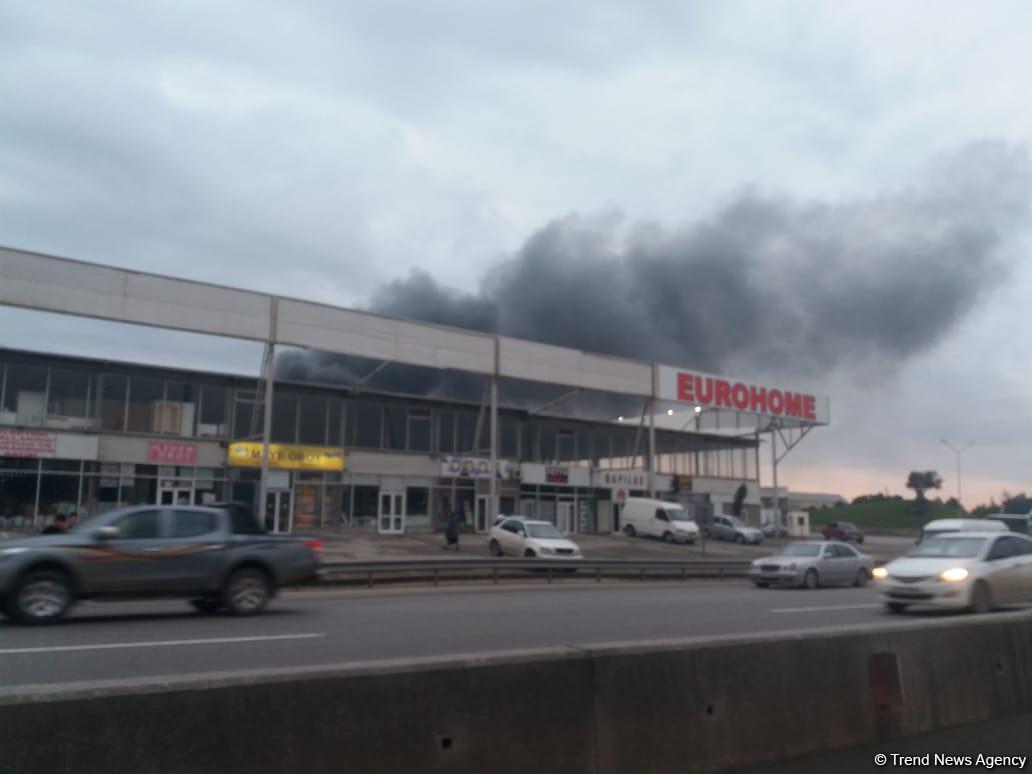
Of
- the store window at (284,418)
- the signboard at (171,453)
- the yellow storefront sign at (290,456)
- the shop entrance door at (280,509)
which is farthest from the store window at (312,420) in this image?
the signboard at (171,453)

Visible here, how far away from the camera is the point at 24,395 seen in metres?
38.7

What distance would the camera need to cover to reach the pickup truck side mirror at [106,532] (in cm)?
1354

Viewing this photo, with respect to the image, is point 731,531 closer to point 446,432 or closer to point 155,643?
point 446,432

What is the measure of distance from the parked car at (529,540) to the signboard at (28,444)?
62.0 feet

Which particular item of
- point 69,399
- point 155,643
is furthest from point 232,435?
point 155,643

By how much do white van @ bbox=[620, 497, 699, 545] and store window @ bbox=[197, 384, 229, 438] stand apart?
22040mm

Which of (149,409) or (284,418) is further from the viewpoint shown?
(284,418)

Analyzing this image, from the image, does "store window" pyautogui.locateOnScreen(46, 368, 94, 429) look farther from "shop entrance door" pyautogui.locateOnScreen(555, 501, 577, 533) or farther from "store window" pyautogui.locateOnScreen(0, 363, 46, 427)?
"shop entrance door" pyautogui.locateOnScreen(555, 501, 577, 533)

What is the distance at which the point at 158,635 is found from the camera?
12.3 m

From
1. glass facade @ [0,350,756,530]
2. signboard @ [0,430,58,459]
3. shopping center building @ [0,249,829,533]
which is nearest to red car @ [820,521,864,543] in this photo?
shopping center building @ [0,249,829,533]

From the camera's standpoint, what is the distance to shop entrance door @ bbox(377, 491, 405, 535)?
47250 mm

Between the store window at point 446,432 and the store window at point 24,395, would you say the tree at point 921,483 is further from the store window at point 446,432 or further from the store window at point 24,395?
the store window at point 24,395

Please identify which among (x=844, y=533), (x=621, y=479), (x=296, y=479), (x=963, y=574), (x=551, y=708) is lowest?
(x=551, y=708)

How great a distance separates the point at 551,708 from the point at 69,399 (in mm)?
39223
